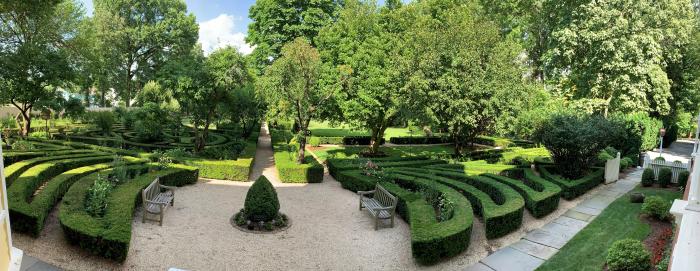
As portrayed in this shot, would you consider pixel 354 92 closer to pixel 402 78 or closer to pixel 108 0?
pixel 402 78

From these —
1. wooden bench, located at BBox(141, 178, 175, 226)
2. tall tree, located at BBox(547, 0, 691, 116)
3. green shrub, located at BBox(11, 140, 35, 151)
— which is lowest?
wooden bench, located at BBox(141, 178, 175, 226)

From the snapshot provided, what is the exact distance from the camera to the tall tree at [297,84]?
1747cm

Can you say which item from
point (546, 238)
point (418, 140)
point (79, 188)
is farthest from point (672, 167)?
point (79, 188)

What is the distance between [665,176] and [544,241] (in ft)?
30.7

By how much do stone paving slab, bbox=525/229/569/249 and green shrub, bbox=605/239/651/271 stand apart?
2.14 m

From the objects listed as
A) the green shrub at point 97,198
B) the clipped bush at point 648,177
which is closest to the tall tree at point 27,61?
the green shrub at point 97,198

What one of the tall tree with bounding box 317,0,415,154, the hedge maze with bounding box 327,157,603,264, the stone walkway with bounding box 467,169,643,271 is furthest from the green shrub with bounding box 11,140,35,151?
the stone walkway with bounding box 467,169,643,271

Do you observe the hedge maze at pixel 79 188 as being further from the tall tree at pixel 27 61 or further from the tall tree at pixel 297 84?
the tall tree at pixel 297 84

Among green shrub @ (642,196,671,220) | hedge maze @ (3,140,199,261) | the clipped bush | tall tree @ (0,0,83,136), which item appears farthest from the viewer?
tall tree @ (0,0,83,136)

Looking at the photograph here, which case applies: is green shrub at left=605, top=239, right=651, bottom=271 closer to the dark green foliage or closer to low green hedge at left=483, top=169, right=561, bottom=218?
low green hedge at left=483, top=169, right=561, bottom=218

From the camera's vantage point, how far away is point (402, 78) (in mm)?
19531

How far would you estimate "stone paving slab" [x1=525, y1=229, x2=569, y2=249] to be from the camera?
10320 mm

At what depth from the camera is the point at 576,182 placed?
15266 millimetres

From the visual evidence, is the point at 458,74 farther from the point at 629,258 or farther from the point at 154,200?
the point at 154,200
